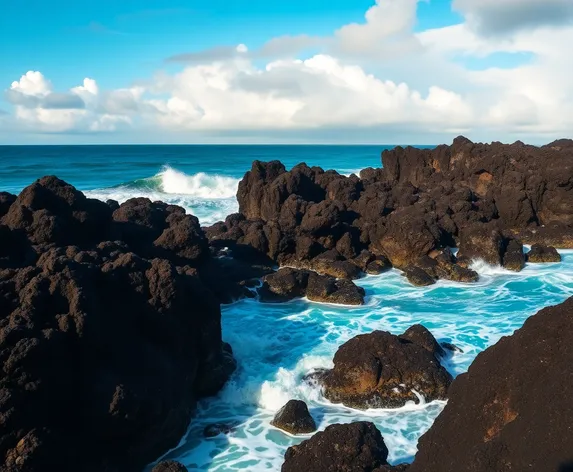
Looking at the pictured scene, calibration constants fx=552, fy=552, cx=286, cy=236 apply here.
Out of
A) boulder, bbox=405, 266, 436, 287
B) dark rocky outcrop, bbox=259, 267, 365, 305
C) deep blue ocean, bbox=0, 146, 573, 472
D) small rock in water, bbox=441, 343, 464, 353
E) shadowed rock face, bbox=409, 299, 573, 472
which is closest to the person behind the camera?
shadowed rock face, bbox=409, 299, 573, 472

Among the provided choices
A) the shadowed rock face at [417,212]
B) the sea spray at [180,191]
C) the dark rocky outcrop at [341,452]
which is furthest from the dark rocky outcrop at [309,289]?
the sea spray at [180,191]

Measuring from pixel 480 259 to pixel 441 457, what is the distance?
49.8 feet

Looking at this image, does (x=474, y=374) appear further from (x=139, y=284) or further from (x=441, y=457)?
(x=139, y=284)

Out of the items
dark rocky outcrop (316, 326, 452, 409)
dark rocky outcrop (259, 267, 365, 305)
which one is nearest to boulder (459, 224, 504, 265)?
dark rocky outcrop (259, 267, 365, 305)

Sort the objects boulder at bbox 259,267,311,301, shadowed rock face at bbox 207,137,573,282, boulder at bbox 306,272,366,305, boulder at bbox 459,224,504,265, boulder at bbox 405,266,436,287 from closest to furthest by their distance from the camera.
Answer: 1. boulder at bbox 306,272,366,305
2. boulder at bbox 259,267,311,301
3. boulder at bbox 405,266,436,287
4. boulder at bbox 459,224,504,265
5. shadowed rock face at bbox 207,137,573,282

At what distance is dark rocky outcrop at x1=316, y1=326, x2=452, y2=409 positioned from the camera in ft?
33.8

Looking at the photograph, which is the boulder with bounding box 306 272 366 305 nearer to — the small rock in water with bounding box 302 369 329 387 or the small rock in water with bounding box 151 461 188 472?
the small rock in water with bounding box 302 369 329 387

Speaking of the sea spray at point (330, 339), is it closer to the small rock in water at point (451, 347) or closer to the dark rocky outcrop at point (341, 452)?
the small rock in water at point (451, 347)

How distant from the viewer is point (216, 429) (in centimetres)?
953

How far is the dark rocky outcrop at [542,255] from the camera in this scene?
20.3m

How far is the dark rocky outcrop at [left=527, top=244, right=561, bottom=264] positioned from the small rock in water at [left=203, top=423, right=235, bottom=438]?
15.0 metres

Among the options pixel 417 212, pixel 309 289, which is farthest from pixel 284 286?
pixel 417 212

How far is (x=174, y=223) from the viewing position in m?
17.9

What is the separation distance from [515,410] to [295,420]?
4.73m
